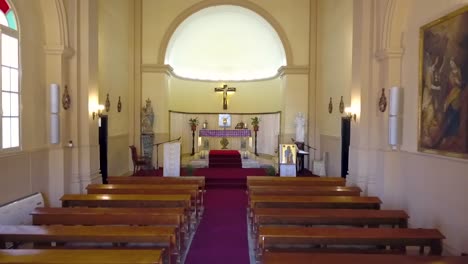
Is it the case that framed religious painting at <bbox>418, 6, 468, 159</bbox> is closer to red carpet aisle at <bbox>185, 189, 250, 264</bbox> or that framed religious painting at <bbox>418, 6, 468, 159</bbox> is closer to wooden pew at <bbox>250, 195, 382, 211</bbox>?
wooden pew at <bbox>250, 195, 382, 211</bbox>

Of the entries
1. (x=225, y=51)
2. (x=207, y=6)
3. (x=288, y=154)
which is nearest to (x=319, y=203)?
(x=288, y=154)

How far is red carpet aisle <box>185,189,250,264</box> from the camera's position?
529 centimetres

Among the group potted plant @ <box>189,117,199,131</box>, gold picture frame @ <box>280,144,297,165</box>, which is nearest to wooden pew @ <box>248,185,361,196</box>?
gold picture frame @ <box>280,144,297,165</box>

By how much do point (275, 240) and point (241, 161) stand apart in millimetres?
9806

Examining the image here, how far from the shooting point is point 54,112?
6.56 m

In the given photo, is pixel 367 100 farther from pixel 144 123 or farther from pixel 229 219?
pixel 144 123

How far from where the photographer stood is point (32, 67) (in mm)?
6277

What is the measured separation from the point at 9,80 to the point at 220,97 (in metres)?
11.5

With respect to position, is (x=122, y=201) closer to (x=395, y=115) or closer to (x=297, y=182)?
(x=297, y=182)

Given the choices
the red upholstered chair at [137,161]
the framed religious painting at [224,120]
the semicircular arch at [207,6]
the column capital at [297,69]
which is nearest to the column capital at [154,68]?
the semicircular arch at [207,6]

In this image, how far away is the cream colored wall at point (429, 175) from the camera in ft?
14.1

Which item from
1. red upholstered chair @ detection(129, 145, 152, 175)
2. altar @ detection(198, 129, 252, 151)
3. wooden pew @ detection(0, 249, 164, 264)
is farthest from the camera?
altar @ detection(198, 129, 252, 151)

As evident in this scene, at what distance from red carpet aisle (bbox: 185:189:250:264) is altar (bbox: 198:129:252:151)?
19.8ft

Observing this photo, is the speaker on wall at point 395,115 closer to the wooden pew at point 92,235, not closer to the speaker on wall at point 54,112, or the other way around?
the wooden pew at point 92,235
